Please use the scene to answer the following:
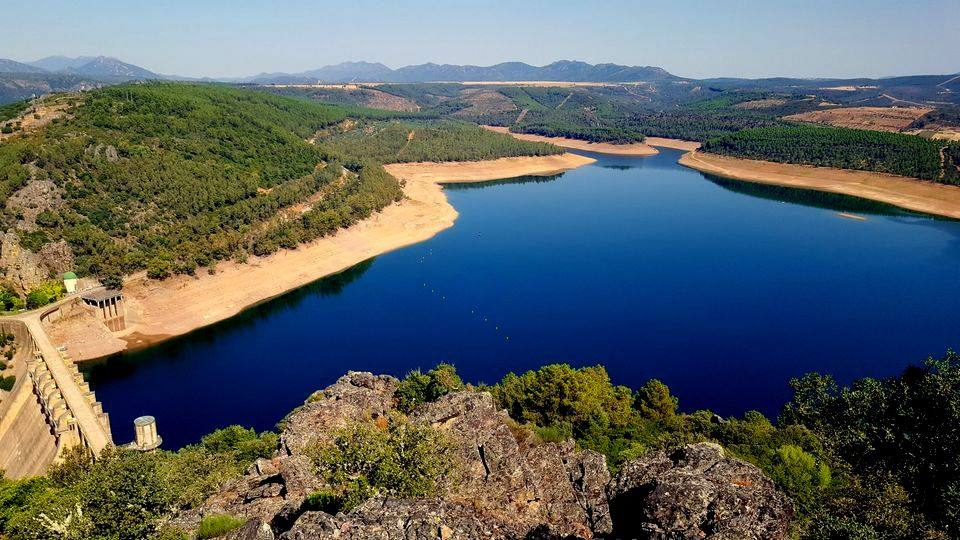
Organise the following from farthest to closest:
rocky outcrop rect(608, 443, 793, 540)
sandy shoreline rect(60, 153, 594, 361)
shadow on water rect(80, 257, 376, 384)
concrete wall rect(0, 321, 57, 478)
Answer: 1. sandy shoreline rect(60, 153, 594, 361)
2. shadow on water rect(80, 257, 376, 384)
3. concrete wall rect(0, 321, 57, 478)
4. rocky outcrop rect(608, 443, 793, 540)

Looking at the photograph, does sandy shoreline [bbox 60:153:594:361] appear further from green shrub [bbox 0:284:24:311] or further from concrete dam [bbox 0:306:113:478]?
concrete dam [bbox 0:306:113:478]

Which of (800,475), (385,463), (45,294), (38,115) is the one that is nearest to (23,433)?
(45,294)

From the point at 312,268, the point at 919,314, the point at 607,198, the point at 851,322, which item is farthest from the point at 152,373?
the point at 607,198

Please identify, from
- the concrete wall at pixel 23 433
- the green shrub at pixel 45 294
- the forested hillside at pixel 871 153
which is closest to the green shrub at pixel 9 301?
the green shrub at pixel 45 294

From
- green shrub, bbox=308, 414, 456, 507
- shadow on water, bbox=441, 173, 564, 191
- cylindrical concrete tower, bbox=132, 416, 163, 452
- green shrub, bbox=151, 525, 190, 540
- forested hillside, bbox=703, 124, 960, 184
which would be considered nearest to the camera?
green shrub, bbox=151, 525, 190, 540

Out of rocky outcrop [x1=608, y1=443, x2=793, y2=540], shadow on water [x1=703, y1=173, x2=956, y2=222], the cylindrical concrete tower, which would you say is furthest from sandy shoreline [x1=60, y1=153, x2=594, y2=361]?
shadow on water [x1=703, y1=173, x2=956, y2=222]

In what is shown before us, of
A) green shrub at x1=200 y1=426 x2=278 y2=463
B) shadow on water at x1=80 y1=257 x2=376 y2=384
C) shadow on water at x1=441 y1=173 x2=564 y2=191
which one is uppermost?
shadow on water at x1=441 y1=173 x2=564 y2=191

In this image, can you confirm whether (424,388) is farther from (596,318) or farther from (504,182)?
(504,182)

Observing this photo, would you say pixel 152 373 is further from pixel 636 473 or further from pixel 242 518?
pixel 636 473
